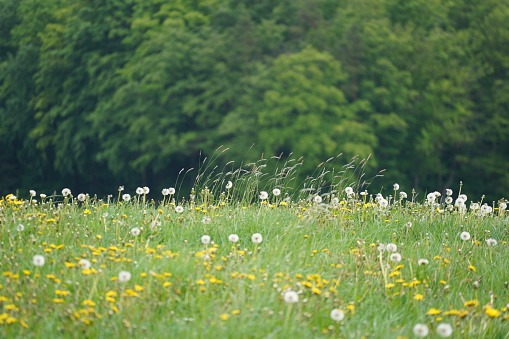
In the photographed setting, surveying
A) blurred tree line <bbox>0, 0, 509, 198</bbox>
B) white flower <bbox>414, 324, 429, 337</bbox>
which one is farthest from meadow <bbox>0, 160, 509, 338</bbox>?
blurred tree line <bbox>0, 0, 509, 198</bbox>

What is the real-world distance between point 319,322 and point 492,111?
83.4 feet

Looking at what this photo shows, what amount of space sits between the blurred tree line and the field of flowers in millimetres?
17958

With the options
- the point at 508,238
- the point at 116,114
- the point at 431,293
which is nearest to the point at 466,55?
the point at 116,114

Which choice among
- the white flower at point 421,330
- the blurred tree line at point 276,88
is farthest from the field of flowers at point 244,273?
the blurred tree line at point 276,88

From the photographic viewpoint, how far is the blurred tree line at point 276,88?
84.2 ft

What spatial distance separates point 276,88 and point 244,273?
21.4 metres

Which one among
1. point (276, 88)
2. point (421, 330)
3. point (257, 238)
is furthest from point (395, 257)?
point (276, 88)

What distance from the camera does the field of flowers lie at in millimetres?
4027

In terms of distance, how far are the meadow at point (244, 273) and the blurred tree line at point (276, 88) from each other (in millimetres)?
17885

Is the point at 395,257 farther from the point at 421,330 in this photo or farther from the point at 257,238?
the point at 421,330

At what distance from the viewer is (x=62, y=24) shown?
3272 cm

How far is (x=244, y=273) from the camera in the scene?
15.4ft

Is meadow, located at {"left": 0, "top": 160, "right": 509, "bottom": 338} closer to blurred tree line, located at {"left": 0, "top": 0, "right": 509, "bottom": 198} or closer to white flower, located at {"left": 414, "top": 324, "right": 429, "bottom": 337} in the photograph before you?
white flower, located at {"left": 414, "top": 324, "right": 429, "bottom": 337}

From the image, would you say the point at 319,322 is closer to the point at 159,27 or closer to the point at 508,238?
the point at 508,238
